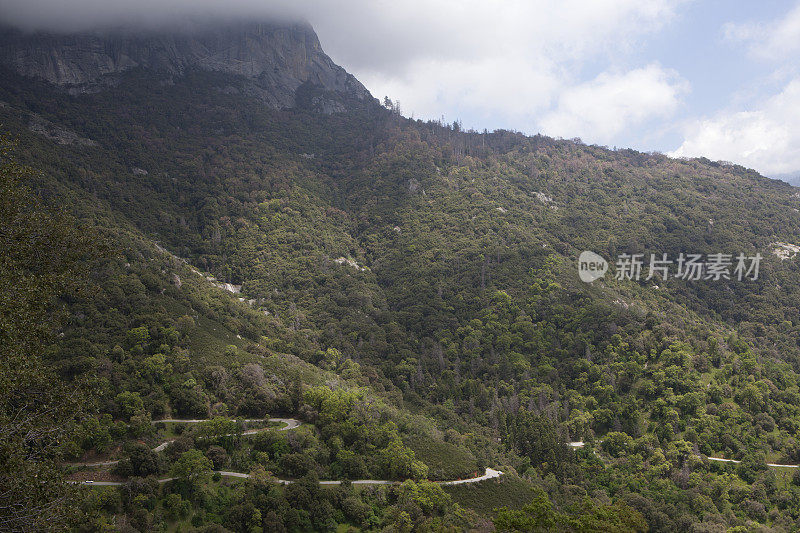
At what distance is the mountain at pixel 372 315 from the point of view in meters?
46.2

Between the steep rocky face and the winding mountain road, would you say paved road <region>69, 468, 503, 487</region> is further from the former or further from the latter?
the steep rocky face

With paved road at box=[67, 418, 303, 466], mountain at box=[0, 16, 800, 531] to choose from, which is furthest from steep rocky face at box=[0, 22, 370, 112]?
paved road at box=[67, 418, 303, 466]

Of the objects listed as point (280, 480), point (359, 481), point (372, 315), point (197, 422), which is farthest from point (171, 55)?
point (359, 481)

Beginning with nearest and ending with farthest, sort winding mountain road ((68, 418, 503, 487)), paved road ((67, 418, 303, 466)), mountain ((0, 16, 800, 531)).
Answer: winding mountain road ((68, 418, 503, 487))
paved road ((67, 418, 303, 466))
mountain ((0, 16, 800, 531))

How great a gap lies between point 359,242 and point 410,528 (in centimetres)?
9802

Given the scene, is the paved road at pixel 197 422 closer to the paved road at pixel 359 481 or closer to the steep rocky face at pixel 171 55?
the paved road at pixel 359 481

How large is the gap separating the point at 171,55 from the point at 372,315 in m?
123

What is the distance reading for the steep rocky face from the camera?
13225 cm

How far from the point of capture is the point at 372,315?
111812 millimetres

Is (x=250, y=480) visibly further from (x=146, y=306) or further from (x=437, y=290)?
(x=437, y=290)

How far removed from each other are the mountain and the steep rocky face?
133 cm

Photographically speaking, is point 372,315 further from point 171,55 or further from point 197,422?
point 171,55

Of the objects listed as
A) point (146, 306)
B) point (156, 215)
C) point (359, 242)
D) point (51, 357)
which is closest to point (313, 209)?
point (359, 242)

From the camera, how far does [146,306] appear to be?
69.1m
